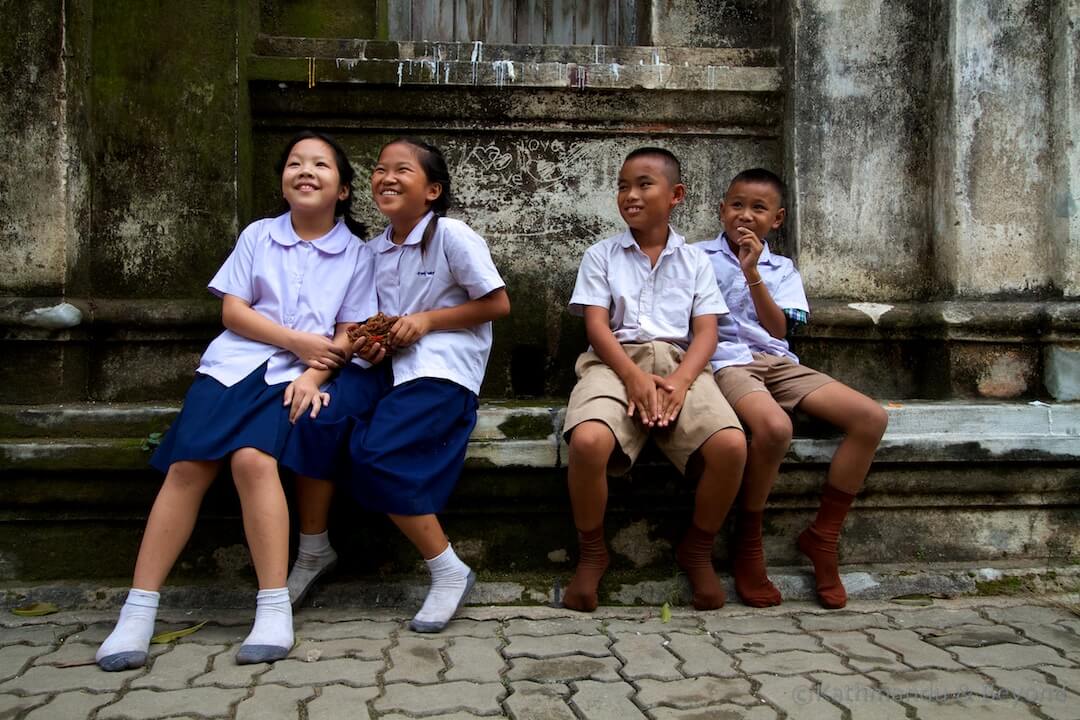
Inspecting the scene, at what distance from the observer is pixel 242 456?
7.73 ft

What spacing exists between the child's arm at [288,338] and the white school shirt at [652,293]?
0.78 metres

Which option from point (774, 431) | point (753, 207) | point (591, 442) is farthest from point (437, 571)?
point (753, 207)

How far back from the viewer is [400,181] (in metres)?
2.67

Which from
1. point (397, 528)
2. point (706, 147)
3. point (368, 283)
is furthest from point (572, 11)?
point (397, 528)

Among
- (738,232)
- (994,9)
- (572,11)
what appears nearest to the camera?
(738,232)

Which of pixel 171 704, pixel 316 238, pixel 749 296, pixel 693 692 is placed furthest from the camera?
pixel 749 296

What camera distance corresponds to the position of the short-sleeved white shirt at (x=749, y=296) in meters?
3.03

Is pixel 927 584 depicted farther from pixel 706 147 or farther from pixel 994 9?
pixel 994 9

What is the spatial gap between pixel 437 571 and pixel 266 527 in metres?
0.47

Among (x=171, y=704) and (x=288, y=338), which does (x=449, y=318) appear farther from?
(x=171, y=704)

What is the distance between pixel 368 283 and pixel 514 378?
819 mm

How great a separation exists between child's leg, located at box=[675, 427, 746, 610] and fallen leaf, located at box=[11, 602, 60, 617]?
1.81m

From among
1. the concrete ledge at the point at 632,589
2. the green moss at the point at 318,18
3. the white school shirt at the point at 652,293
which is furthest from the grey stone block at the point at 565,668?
the green moss at the point at 318,18

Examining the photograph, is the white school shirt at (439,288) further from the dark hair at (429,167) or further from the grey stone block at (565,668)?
the grey stone block at (565,668)
